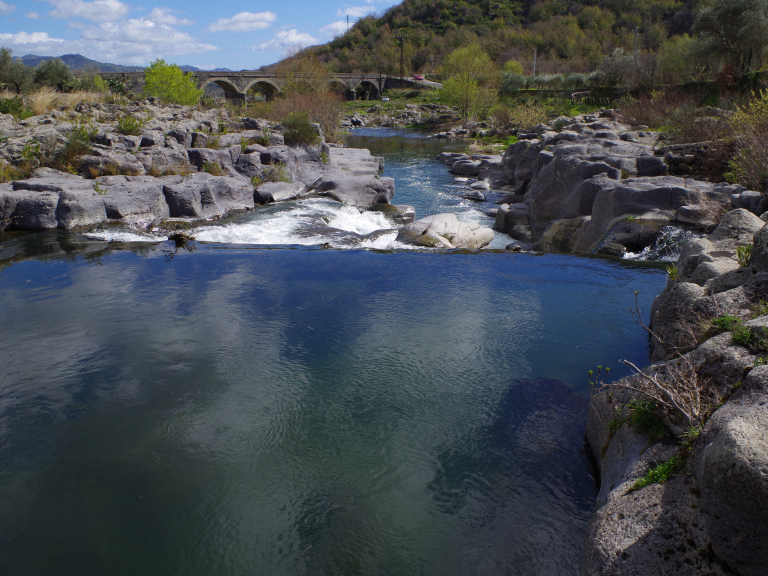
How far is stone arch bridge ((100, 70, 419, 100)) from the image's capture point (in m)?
43.1

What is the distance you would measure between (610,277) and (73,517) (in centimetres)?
807

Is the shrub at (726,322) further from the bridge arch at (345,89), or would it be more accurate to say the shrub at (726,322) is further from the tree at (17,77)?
the bridge arch at (345,89)

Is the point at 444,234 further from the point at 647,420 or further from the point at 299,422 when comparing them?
the point at 647,420

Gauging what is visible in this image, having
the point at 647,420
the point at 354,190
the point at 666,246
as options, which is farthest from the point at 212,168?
the point at 647,420

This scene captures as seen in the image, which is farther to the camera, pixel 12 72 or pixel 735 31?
pixel 735 31

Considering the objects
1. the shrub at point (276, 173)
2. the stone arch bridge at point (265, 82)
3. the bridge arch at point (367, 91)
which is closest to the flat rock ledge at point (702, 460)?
the shrub at point (276, 173)

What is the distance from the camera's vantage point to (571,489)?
4.45m

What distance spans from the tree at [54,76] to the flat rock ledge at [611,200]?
23.5m

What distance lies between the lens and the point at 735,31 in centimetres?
2958

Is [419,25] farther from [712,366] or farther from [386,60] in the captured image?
[712,366]

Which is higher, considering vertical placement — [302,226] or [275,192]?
[275,192]

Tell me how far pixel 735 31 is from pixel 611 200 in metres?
24.3

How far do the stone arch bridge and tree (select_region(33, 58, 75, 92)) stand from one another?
20.3 ft

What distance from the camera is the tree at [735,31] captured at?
28297 mm
